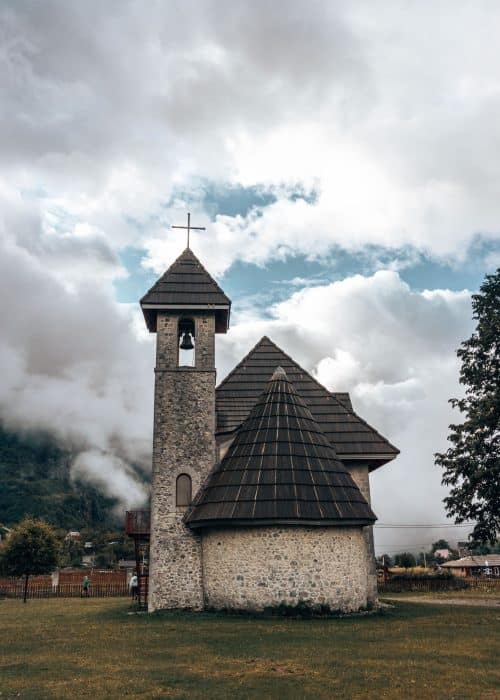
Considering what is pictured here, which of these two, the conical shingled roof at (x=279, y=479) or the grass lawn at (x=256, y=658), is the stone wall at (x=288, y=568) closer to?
the conical shingled roof at (x=279, y=479)

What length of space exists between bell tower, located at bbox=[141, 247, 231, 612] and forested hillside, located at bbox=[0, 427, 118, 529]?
10995 cm

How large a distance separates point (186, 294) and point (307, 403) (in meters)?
6.02

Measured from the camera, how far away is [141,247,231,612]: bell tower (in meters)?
19.1

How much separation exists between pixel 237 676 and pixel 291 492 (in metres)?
7.53

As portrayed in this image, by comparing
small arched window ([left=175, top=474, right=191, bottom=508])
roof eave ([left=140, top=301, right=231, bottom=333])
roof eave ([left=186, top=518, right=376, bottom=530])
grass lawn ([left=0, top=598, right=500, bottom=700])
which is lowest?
grass lawn ([left=0, top=598, right=500, bottom=700])

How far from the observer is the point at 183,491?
20000 millimetres

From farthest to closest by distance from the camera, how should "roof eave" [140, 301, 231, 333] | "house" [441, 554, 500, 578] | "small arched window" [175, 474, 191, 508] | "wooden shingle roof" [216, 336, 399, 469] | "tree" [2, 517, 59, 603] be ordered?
"house" [441, 554, 500, 578], "tree" [2, 517, 59, 603], "roof eave" [140, 301, 231, 333], "wooden shingle roof" [216, 336, 399, 469], "small arched window" [175, 474, 191, 508]

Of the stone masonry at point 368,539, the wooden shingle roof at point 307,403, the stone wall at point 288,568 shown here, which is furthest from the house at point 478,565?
the stone wall at point 288,568

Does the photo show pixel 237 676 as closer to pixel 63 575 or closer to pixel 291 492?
pixel 291 492

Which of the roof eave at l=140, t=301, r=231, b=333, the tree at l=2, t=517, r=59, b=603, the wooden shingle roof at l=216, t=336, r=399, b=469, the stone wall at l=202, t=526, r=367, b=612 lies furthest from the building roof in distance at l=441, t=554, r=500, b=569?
the stone wall at l=202, t=526, r=367, b=612

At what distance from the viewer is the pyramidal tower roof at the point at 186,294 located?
21766 mm

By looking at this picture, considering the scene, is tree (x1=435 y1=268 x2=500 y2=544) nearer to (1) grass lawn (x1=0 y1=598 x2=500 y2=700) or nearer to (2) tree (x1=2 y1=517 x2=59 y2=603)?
(1) grass lawn (x1=0 y1=598 x2=500 y2=700)

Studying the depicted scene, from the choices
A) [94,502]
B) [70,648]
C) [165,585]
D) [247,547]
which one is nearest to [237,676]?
[70,648]

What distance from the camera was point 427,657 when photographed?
1103 centimetres
